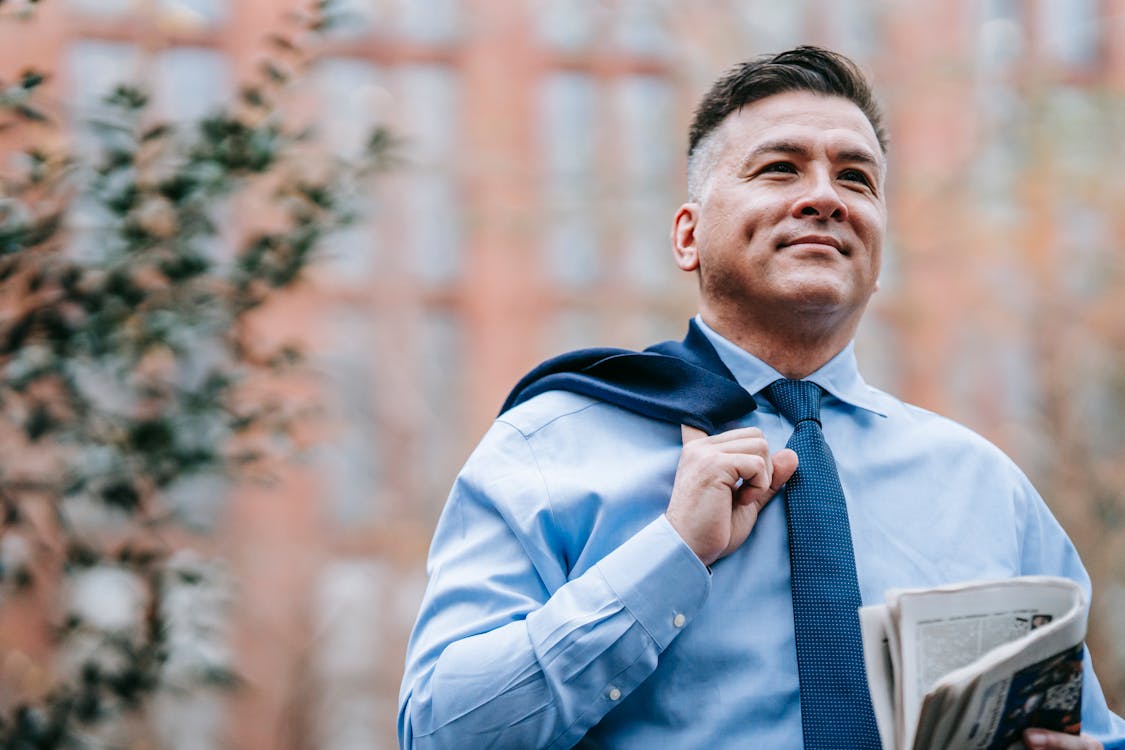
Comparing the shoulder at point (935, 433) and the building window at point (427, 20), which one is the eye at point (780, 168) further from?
the building window at point (427, 20)

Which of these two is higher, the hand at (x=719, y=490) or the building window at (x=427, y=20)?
the hand at (x=719, y=490)

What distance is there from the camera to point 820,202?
2166 mm

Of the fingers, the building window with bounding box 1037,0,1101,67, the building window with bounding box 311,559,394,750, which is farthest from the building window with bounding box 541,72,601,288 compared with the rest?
the fingers

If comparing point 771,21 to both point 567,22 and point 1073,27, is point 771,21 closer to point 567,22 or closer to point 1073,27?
point 567,22

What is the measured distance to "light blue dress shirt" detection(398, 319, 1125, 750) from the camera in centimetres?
181

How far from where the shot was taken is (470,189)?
67.2 ft

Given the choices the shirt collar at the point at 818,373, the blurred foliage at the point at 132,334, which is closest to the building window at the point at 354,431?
the blurred foliage at the point at 132,334

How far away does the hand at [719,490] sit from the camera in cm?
188

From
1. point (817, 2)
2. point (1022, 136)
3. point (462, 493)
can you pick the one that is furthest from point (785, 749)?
point (817, 2)

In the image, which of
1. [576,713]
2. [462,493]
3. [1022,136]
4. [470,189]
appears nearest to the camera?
[576,713]

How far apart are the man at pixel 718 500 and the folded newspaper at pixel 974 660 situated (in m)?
0.08

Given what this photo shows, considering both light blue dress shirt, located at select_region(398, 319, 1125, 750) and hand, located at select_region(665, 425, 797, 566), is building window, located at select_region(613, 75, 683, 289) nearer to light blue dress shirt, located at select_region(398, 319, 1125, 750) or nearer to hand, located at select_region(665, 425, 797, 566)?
light blue dress shirt, located at select_region(398, 319, 1125, 750)

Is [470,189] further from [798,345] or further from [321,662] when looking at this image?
[798,345]

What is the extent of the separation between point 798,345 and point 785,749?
2.24ft
